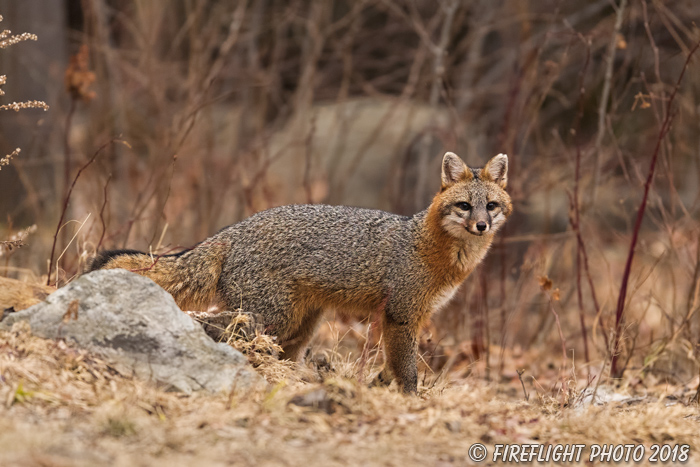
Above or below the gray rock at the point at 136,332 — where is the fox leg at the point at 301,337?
below

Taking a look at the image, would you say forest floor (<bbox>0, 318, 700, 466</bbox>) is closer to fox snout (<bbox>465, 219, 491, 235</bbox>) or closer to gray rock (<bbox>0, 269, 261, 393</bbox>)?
gray rock (<bbox>0, 269, 261, 393</bbox>)

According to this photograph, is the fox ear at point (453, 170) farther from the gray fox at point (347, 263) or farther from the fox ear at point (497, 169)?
the fox ear at point (497, 169)

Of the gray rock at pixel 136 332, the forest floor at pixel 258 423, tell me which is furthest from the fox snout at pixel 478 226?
the gray rock at pixel 136 332

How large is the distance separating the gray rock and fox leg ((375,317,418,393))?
51.4 inches

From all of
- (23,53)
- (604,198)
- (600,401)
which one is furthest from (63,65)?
(604,198)

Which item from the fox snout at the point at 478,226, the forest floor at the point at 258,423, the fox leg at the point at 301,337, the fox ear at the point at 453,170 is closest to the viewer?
the forest floor at the point at 258,423

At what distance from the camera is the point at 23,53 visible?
984 centimetres

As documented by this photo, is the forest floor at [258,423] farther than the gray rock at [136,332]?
No

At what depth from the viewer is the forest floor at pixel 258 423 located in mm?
3137

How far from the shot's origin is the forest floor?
314cm

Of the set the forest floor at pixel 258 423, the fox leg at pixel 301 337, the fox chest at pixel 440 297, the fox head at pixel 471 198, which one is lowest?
the fox leg at pixel 301 337

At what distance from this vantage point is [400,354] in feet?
17.0

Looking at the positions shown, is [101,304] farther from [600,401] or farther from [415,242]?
[600,401]

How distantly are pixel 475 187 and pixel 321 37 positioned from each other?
205 inches
